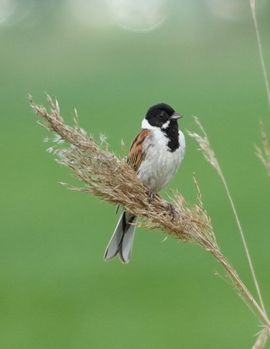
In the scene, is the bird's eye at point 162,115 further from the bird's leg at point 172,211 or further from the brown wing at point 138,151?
the bird's leg at point 172,211

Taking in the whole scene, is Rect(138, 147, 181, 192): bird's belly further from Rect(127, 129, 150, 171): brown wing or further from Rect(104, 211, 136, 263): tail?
Rect(104, 211, 136, 263): tail

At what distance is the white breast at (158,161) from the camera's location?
5.28 meters

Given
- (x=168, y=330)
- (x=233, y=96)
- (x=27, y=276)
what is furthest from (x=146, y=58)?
(x=168, y=330)

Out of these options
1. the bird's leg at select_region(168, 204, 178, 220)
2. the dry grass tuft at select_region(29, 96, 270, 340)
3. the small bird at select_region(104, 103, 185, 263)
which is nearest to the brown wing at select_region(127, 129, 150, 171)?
the small bird at select_region(104, 103, 185, 263)

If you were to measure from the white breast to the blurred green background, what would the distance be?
2828 millimetres

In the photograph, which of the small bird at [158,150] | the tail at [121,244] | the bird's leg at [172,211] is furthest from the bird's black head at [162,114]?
the bird's leg at [172,211]

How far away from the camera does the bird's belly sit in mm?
5277

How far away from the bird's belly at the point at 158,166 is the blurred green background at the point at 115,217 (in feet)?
9.27

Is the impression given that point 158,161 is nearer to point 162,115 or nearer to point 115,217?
point 162,115

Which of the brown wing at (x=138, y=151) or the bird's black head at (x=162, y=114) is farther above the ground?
the bird's black head at (x=162, y=114)

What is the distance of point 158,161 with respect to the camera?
529 cm

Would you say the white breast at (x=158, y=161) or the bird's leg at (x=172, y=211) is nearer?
the bird's leg at (x=172, y=211)

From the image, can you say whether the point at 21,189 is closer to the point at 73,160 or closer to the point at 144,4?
the point at 73,160

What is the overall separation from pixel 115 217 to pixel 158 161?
684cm
